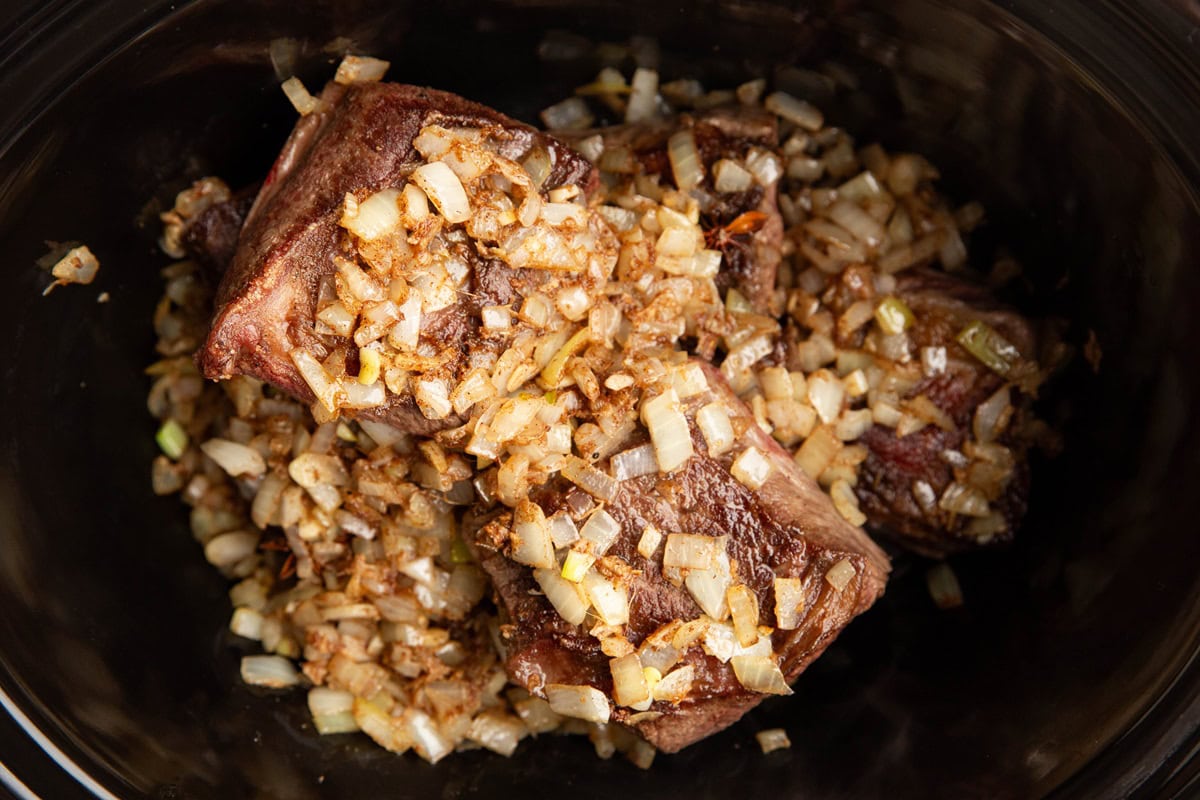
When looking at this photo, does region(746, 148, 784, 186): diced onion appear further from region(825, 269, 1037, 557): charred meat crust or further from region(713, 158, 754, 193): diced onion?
region(825, 269, 1037, 557): charred meat crust

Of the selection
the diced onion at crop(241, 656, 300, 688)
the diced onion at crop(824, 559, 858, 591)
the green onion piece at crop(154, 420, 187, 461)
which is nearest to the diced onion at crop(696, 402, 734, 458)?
the diced onion at crop(824, 559, 858, 591)

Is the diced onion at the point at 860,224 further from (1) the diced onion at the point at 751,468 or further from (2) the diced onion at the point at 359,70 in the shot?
(2) the diced onion at the point at 359,70

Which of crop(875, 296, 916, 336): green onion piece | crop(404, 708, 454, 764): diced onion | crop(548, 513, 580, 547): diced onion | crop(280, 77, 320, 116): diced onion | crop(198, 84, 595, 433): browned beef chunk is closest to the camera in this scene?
crop(198, 84, 595, 433): browned beef chunk

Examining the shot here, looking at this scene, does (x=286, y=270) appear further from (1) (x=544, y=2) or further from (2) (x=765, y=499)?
(2) (x=765, y=499)

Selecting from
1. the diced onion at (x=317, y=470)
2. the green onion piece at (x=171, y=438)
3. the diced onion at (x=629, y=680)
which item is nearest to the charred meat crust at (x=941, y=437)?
the diced onion at (x=629, y=680)

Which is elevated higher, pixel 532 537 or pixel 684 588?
pixel 532 537

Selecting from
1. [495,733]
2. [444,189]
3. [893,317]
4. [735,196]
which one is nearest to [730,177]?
[735,196]

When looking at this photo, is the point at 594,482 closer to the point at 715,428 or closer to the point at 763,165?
the point at 715,428

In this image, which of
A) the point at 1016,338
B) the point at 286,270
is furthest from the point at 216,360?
the point at 1016,338
